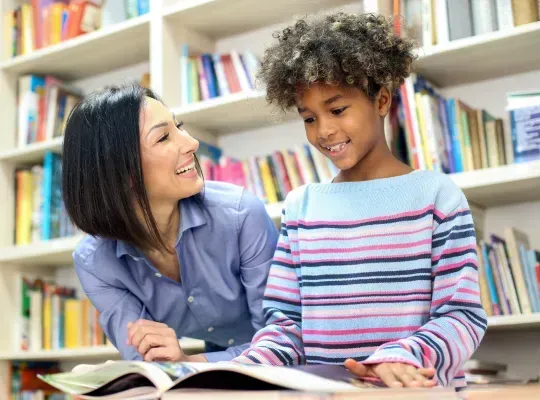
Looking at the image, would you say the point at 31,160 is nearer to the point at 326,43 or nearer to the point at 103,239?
the point at 103,239

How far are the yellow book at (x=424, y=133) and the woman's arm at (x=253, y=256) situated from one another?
1.80 ft

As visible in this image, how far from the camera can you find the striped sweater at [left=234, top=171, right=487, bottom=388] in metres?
1.03

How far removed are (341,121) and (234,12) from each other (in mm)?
1318

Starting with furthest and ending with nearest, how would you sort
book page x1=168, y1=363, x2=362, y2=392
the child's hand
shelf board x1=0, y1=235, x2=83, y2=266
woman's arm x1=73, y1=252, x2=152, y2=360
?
shelf board x1=0, y1=235, x2=83, y2=266 < woman's arm x1=73, y1=252, x2=152, y2=360 < the child's hand < book page x1=168, y1=363, x2=362, y2=392

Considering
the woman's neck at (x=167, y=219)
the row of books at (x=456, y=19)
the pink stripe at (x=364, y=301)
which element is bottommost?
the pink stripe at (x=364, y=301)

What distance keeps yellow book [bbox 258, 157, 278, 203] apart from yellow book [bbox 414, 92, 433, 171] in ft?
1.72

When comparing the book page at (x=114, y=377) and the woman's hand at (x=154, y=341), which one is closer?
the book page at (x=114, y=377)

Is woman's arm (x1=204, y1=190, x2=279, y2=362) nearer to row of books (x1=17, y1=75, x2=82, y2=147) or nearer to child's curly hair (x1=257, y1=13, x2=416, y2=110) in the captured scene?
child's curly hair (x1=257, y1=13, x2=416, y2=110)

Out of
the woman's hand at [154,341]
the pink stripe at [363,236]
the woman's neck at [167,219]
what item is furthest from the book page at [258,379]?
the woman's neck at [167,219]

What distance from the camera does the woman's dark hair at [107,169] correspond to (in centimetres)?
135

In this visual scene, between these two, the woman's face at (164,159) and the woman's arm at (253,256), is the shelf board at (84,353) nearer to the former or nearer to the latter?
the woman's arm at (253,256)

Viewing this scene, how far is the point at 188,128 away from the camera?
92.2 inches

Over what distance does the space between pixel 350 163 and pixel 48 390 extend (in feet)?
6.47

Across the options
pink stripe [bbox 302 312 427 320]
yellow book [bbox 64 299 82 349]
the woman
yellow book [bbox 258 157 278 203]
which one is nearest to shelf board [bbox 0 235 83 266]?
yellow book [bbox 64 299 82 349]
